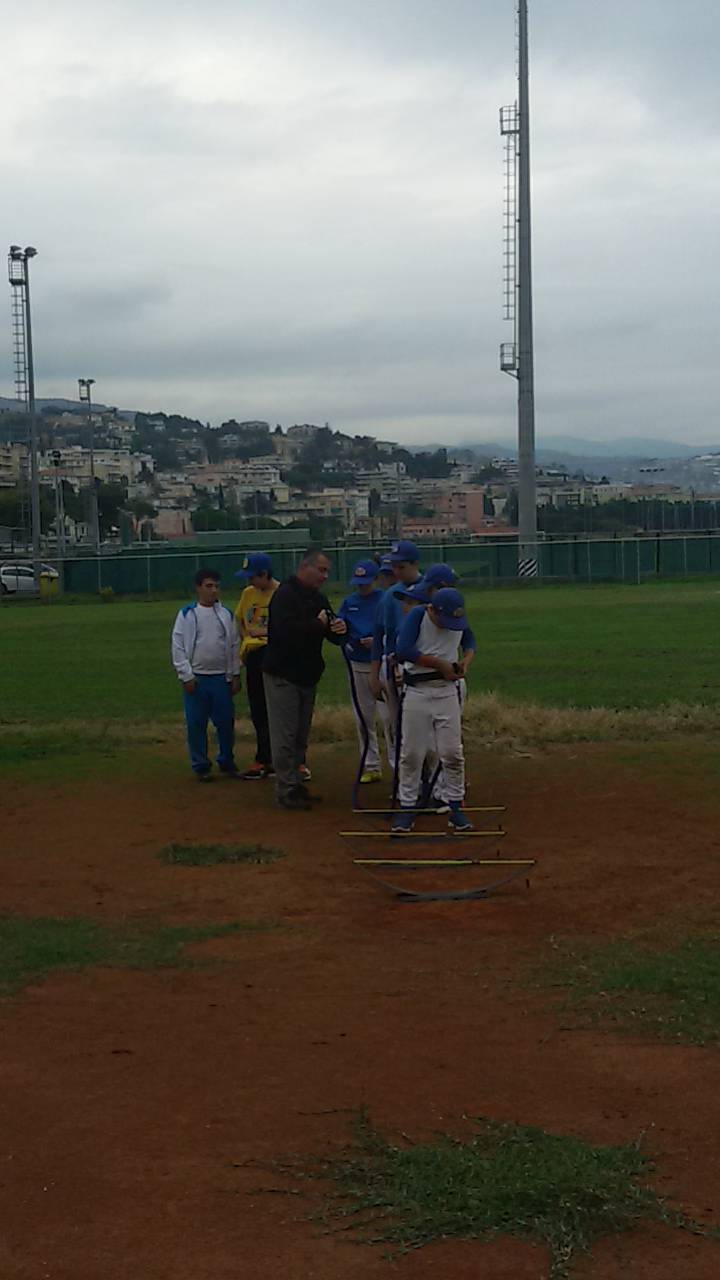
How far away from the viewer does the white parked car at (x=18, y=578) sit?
53.8 m

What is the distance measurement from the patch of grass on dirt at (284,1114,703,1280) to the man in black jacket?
23.4 ft

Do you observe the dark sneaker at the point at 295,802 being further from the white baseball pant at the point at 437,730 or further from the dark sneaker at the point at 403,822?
the white baseball pant at the point at 437,730

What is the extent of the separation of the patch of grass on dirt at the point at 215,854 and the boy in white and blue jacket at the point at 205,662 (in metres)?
2.85

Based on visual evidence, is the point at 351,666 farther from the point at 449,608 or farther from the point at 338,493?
the point at 338,493

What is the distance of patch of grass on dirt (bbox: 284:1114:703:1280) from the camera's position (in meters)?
4.90

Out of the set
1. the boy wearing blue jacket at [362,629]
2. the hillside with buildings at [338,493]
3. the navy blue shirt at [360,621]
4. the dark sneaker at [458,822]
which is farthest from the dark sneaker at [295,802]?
the hillside with buildings at [338,493]

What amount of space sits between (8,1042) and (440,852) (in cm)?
451

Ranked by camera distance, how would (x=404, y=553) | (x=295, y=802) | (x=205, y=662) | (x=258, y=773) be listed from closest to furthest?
(x=404, y=553) → (x=295, y=802) → (x=205, y=662) → (x=258, y=773)

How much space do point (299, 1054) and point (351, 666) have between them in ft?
23.3

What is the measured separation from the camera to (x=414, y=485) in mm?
157250

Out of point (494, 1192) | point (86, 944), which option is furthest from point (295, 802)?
point (494, 1192)

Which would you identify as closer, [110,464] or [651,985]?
[651,985]

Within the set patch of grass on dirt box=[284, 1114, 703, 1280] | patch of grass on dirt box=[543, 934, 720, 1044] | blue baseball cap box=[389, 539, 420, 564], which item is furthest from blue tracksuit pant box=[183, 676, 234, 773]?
patch of grass on dirt box=[284, 1114, 703, 1280]

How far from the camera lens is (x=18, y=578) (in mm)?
55031
